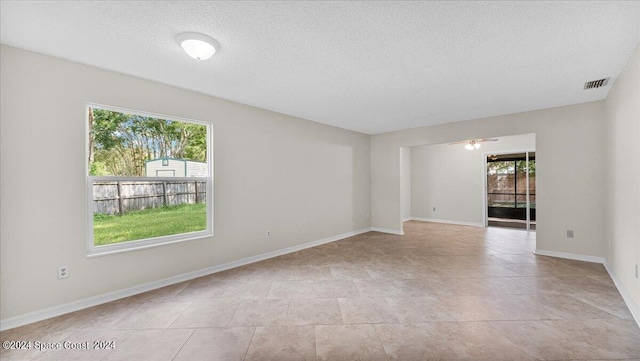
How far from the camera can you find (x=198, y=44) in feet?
7.30

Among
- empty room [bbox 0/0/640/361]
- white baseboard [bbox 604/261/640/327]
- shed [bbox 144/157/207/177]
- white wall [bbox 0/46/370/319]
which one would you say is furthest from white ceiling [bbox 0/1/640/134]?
white baseboard [bbox 604/261/640/327]

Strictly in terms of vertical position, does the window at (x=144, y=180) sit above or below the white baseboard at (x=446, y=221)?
above

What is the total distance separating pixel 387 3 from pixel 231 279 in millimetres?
3433

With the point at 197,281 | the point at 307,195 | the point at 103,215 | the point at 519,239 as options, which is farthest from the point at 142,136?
the point at 519,239

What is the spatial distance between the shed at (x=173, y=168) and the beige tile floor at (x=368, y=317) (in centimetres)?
143

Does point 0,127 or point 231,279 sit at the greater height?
point 0,127

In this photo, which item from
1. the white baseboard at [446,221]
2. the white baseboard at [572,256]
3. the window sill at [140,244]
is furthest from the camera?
the white baseboard at [446,221]

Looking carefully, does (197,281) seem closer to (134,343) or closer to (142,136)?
(134,343)

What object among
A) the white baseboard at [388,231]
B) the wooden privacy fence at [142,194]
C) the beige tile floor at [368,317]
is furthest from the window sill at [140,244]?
the white baseboard at [388,231]

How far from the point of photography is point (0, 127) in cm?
229

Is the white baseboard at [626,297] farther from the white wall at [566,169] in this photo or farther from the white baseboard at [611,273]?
the white wall at [566,169]

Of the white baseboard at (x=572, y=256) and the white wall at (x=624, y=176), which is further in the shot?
the white baseboard at (x=572, y=256)

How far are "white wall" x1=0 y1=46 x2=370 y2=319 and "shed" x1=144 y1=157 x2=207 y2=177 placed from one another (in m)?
0.28

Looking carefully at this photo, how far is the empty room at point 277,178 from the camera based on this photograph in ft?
6.59
